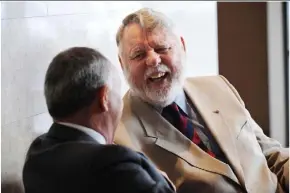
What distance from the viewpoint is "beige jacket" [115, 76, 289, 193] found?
5.99ft

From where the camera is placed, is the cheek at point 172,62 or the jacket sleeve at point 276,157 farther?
the jacket sleeve at point 276,157

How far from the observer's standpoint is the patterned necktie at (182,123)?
1924mm

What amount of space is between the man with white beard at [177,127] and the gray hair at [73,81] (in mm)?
442

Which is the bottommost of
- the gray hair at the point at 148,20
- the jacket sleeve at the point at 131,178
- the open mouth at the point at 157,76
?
the jacket sleeve at the point at 131,178

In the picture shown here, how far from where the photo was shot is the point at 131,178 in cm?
134

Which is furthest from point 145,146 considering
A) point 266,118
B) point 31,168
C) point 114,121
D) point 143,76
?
point 266,118

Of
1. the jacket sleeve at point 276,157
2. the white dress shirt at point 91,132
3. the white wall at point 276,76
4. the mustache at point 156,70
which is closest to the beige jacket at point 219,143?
the jacket sleeve at point 276,157

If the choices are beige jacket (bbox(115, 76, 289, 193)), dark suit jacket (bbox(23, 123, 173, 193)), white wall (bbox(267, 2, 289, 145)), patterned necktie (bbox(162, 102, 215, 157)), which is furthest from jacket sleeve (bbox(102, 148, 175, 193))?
white wall (bbox(267, 2, 289, 145))

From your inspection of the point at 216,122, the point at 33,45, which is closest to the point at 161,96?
the point at 216,122

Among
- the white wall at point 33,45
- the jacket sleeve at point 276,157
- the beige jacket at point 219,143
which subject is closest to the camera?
the white wall at point 33,45

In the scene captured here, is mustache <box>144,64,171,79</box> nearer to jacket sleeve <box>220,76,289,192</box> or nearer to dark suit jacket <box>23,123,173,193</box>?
jacket sleeve <box>220,76,289,192</box>

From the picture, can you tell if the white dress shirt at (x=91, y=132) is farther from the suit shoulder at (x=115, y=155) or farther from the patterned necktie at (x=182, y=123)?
the patterned necktie at (x=182, y=123)

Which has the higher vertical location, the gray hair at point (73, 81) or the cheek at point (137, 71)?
the gray hair at point (73, 81)

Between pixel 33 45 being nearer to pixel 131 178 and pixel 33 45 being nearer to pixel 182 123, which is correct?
pixel 182 123
